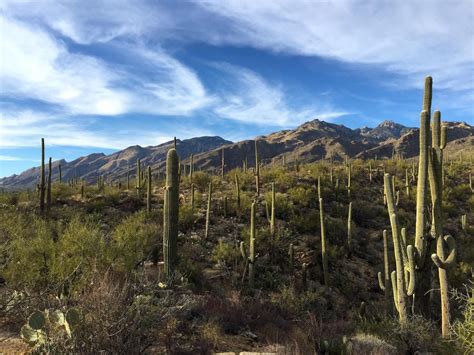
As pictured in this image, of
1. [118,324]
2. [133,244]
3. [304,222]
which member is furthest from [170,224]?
[304,222]

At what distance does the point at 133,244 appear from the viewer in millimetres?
10633

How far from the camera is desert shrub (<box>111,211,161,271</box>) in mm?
9469

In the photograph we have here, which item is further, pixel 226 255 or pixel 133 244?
pixel 226 255

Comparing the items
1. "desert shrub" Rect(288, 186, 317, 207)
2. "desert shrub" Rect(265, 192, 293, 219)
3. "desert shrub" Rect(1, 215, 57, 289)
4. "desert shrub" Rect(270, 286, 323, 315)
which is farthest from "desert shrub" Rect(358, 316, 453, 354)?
"desert shrub" Rect(288, 186, 317, 207)

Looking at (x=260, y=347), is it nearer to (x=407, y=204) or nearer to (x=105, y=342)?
(x=105, y=342)

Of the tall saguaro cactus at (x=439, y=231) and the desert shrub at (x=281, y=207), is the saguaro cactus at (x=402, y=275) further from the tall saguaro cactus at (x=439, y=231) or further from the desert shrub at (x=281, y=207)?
the desert shrub at (x=281, y=207)

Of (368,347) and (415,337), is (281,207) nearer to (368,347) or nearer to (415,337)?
(415,337)

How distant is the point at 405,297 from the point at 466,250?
30.1ft

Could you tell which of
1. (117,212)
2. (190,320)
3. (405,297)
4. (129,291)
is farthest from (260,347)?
(117,212)

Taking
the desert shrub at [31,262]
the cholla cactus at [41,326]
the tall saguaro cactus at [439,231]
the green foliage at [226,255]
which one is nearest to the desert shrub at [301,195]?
the green foliage at [226,255]

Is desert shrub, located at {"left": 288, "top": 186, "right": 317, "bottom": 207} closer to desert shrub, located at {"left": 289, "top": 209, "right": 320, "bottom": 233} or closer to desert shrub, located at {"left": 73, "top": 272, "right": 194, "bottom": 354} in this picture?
desert shrub, located at {"left": 289, "top": 209, "right": 320, "bottom": 233}

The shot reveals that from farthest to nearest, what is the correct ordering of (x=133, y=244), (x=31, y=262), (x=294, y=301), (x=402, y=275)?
(x=133, y=244)
(x=294, y=301)
(x=31, y=262)
(x=402, y=275)

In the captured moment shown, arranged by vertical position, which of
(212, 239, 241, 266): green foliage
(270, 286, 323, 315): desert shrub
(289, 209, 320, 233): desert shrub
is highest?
(289, 209, 320, 233): desert shrub

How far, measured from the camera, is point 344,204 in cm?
1897
